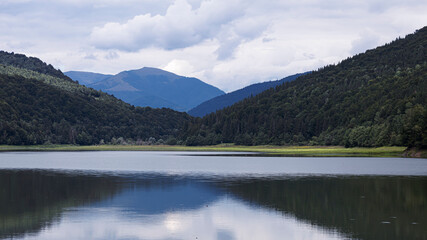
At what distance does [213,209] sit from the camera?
4381cm

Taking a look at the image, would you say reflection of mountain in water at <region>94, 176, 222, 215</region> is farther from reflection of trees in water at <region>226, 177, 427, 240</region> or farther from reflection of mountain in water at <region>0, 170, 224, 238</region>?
reflection of trees in water at <region>226, 177, 427, 240</region>

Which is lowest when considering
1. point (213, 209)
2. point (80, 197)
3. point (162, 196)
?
point (213, 209)

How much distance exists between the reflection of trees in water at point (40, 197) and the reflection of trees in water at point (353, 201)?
15.0 meters

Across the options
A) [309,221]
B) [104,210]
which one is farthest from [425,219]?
[104,210]

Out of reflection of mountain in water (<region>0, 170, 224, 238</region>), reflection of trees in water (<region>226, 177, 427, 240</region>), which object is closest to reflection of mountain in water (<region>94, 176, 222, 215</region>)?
reflection of mountain in water (<region>0, 170, 224, 238</region>)

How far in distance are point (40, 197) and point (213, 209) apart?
17444mm

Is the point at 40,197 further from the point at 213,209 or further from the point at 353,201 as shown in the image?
the point at 353,201

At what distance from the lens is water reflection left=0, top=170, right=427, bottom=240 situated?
33938mm

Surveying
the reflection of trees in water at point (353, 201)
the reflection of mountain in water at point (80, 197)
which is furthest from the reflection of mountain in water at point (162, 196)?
the reflection of trees in water at point (353, 201)

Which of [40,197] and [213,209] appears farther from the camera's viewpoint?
[40,197]

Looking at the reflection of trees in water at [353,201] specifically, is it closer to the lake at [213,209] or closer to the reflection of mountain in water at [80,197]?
the lake at [213,209]

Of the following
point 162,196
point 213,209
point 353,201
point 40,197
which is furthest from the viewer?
point 162,196

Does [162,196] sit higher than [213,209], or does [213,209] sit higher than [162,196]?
[162,196]

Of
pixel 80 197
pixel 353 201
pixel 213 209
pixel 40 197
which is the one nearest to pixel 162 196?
pixel 80 197
